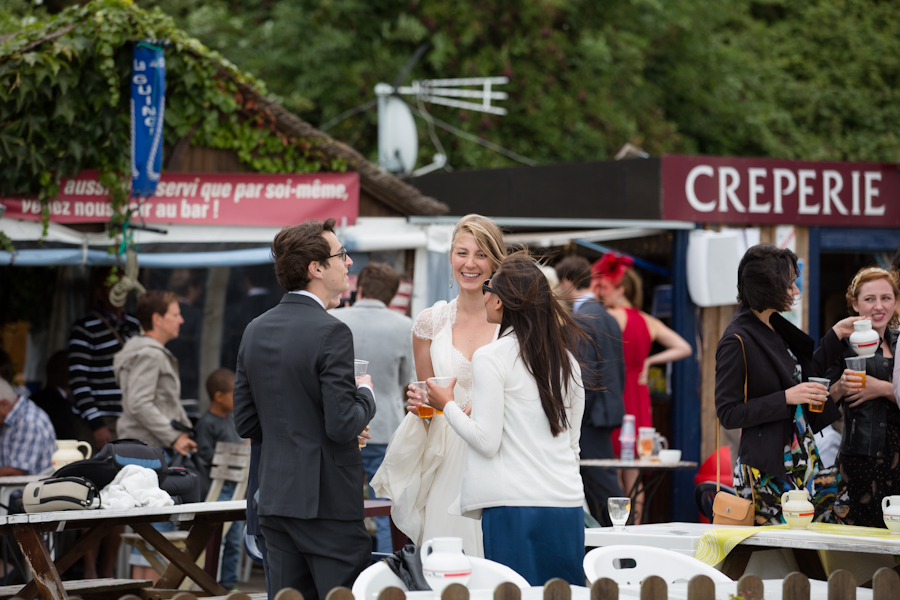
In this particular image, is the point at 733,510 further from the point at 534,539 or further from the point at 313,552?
the point at 313,552

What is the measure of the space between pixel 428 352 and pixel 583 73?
15.4 m

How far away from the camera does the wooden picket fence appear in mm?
2229

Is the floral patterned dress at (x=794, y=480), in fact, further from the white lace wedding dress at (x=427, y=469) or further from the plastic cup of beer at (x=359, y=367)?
the plastic cup of beer at (x=359, y=367)

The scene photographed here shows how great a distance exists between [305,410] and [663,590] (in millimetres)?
1246

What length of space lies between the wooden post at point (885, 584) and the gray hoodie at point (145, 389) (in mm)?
4110

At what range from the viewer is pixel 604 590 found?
2.38m

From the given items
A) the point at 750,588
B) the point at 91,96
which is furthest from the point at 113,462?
the point at 750,588

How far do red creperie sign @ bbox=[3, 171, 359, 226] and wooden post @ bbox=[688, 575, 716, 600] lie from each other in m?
4.75

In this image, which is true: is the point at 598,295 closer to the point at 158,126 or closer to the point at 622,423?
the point at 622,423

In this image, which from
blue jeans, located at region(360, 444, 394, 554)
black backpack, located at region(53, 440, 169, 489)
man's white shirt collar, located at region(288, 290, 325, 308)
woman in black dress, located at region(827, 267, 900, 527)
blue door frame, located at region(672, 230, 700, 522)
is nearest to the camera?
man's white shirt collar, located at region(288, 290, 325, 308)

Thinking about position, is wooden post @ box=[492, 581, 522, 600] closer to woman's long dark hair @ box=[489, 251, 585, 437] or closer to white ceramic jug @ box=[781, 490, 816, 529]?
woman's long dark hair @ box=[489, 251, 585, 437]

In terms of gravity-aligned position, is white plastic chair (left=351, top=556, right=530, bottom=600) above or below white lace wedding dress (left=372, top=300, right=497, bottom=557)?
below

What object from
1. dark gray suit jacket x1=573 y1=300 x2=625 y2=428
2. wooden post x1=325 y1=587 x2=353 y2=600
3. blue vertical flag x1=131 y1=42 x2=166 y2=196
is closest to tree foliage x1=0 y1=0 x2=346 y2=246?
blue vertical flag x1=131 y1=42 x2=166 y2=196

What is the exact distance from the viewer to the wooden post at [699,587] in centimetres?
A: 238
